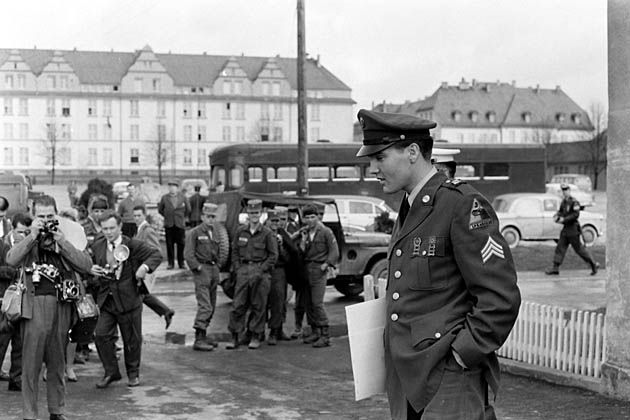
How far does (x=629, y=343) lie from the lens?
819cm

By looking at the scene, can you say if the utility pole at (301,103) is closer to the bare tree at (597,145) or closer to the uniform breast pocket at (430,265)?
the uniform breast pocket at (430,265)

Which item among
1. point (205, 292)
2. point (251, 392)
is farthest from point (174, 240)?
point (251, 392)

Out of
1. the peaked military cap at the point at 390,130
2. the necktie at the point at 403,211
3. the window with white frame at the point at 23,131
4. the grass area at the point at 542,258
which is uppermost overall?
the window with white frame at the point at 23,131

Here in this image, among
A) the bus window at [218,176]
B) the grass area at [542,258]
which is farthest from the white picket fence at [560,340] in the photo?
the bus window at [218,176]

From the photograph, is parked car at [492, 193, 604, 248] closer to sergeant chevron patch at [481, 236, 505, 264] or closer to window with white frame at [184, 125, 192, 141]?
sergeant chevron patch at [481, 236, 505, 264]

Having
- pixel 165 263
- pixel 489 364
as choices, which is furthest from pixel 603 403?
pixel 165 263

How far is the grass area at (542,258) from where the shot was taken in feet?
71.8

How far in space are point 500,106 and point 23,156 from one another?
54.6 metres

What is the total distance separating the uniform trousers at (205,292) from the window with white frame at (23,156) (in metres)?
76.6

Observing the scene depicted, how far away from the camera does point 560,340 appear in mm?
9344

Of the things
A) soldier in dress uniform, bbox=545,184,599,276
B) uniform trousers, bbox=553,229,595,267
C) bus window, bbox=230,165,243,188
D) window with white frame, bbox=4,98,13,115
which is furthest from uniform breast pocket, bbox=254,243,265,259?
window with white frame, bbox=4,98,13,115

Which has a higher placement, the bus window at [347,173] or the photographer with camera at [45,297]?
the bus window at [347,173]

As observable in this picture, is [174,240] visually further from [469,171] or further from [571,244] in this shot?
[469,171]

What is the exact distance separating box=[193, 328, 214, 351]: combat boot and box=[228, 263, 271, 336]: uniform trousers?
0.40m
